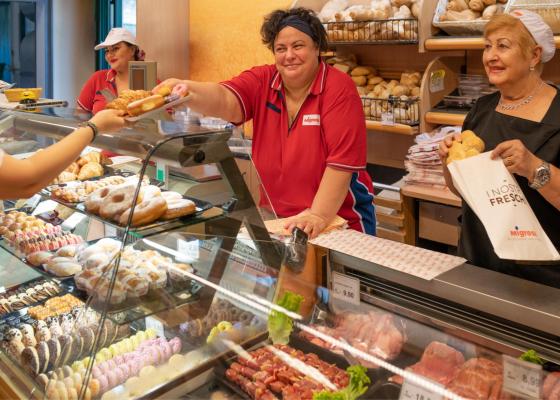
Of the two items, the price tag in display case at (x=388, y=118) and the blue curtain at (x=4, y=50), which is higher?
the blue curtain at (x=4, y=50)

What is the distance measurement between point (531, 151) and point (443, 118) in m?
1.34

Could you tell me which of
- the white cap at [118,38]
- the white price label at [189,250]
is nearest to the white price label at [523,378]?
the white price label at [189,250]

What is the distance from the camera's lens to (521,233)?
54.2 inches

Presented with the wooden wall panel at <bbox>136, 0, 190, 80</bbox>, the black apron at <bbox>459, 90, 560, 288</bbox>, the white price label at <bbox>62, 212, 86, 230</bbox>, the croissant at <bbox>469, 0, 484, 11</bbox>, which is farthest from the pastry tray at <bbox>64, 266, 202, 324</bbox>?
the wooden wall panel at <bbox>136, 0, 190, 80</bbox>

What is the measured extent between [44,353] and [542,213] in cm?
156

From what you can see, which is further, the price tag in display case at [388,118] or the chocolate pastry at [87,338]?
the price tag in display case at [388,118]

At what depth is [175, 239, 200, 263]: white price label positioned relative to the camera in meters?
1.53

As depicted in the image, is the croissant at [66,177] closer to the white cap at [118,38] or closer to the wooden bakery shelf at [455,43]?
the wooden bakery shelf at [455,43]

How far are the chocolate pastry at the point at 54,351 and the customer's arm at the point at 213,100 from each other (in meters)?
0.91

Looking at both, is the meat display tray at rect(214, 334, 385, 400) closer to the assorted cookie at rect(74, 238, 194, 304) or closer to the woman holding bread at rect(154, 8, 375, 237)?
the assorted cookie at rect(74, 238, 194, 304)

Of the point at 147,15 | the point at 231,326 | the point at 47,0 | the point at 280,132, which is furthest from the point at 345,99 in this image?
the point at 47,0

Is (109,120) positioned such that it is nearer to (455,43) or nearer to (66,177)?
(66,177)

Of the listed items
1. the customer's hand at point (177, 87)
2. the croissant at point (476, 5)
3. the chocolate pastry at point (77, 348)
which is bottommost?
the chocolate pastry at point (77, 348)

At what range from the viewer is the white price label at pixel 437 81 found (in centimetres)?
313
